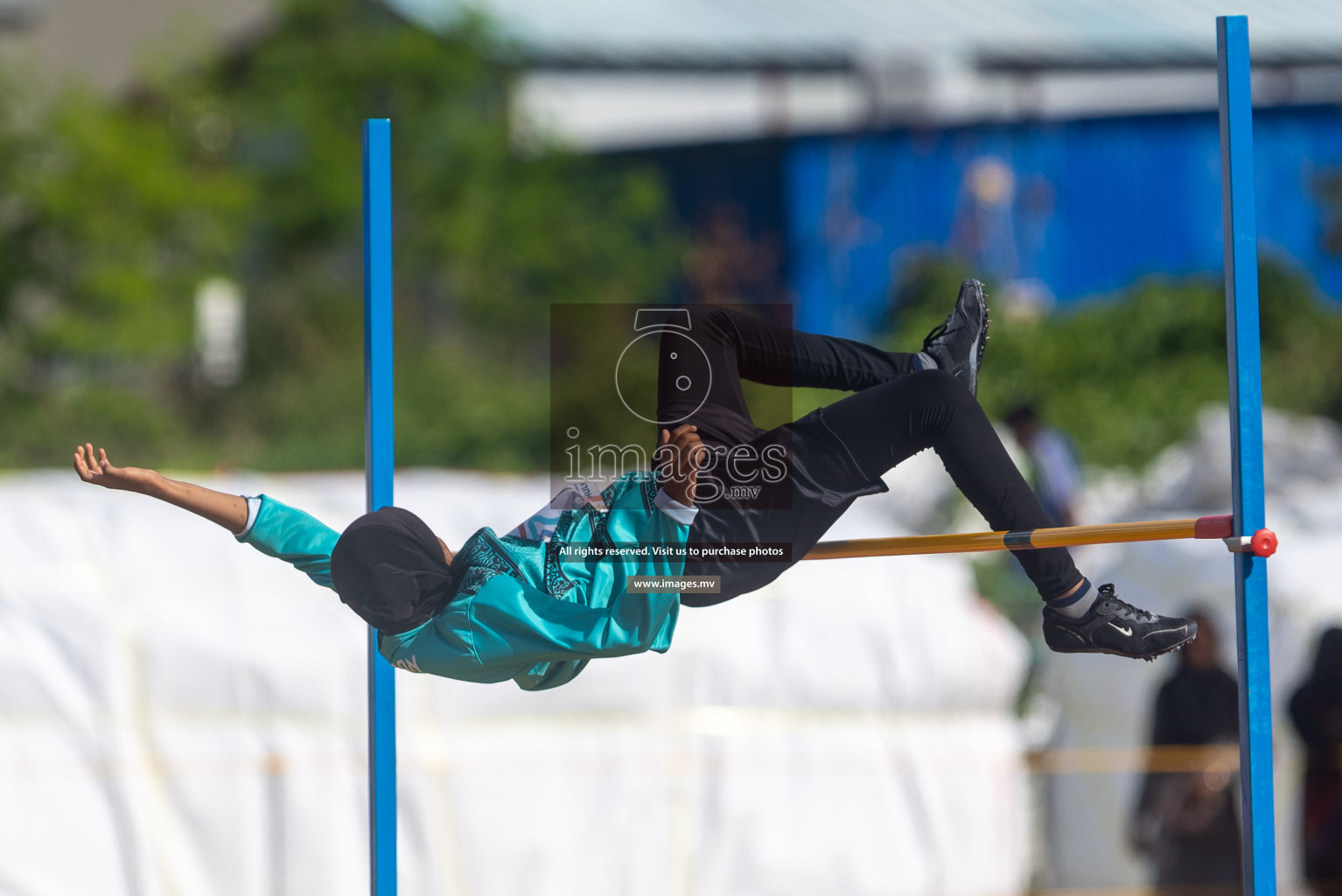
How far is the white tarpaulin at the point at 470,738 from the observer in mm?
4828

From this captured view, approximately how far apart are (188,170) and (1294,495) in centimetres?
1075

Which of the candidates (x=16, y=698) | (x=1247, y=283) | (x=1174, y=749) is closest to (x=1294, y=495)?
(x=1174, y=749)

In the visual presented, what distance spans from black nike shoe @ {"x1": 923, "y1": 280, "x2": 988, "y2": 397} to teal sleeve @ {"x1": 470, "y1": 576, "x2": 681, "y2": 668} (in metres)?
0.68

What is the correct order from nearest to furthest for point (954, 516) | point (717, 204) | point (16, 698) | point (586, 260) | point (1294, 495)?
1. point (16, 698)
2. point (1294, 495)
3. point (954, 516)
4. point (586, 260)
5. point (717, 204)

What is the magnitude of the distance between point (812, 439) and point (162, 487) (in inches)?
46.6

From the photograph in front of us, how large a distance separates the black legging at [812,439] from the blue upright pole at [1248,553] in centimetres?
31

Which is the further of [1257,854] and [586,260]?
[586,260]

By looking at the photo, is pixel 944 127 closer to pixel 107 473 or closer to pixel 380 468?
pixel 380 468

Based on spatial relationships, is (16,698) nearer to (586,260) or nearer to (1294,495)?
(1294,495)

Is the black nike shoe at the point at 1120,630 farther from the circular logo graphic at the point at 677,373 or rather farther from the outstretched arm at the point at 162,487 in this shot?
the outstretched arm at the point at 162,487

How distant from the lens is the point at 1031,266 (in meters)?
13.9

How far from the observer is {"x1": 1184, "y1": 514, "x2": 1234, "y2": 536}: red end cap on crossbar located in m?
2.46

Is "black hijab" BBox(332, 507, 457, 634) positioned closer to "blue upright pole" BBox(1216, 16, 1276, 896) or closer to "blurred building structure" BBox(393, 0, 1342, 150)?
"blue upright pole" BBox(1216, 16, 1276, 896)

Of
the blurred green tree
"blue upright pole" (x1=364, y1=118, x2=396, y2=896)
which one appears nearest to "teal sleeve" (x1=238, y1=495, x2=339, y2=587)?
"blue upright pole" (x1=364, y1=118, x2=396, y2=896)
